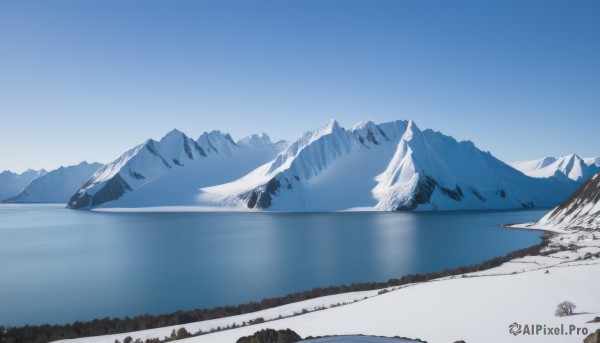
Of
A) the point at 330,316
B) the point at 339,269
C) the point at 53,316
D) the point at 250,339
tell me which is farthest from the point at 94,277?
the point at 250,339

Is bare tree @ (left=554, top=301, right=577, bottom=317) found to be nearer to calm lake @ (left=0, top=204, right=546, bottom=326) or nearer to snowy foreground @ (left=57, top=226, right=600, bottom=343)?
snowy foreground @ (left=57, top=226, right=600, bottom=343)

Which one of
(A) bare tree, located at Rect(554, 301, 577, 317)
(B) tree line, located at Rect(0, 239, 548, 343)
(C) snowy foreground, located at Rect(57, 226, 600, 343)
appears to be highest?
(A) bare tree, located at Rect(554, 301, 577, 317)

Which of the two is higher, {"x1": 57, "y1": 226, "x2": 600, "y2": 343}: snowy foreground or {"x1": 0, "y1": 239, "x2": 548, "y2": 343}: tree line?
{"x1": 57, "y1": 226, "x2": 600, "y2": 343}: snowy foreground

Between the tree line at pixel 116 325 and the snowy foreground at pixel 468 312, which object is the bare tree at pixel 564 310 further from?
the tree line at pixel 116 325

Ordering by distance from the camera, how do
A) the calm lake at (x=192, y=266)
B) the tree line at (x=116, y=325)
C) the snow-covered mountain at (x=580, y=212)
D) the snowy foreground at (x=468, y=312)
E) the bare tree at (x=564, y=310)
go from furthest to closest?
the snow-covered mountain at (x=580, y=212) < the calm lake at (x=192, y=266) < the tree line at (x=116, y=325) < the bare tree at (x=564, y=310) < the snowy foreground at (x=468, y=312)

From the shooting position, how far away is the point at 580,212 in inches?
3327

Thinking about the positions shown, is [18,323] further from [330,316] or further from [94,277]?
[330,316]

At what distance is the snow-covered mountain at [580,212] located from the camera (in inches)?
3039

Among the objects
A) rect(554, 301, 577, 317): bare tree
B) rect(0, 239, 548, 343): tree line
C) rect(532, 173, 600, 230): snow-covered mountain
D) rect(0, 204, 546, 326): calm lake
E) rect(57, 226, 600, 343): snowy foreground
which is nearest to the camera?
rect(57, 226, 600, 343): snowy foreground

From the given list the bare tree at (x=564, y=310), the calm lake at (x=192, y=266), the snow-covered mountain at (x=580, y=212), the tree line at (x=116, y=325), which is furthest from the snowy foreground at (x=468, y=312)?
the snow-covered mountain at (x=580, y=212)

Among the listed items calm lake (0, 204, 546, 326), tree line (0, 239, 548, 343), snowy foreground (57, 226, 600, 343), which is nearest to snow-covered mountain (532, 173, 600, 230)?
calm lake (0, 204, 546, 326)

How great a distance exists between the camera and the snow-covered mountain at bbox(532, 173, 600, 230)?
77.2 meters

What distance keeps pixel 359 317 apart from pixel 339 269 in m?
27.1

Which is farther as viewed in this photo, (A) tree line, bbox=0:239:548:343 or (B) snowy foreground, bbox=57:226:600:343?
(A) tree line, bbox=0:239:548:343
